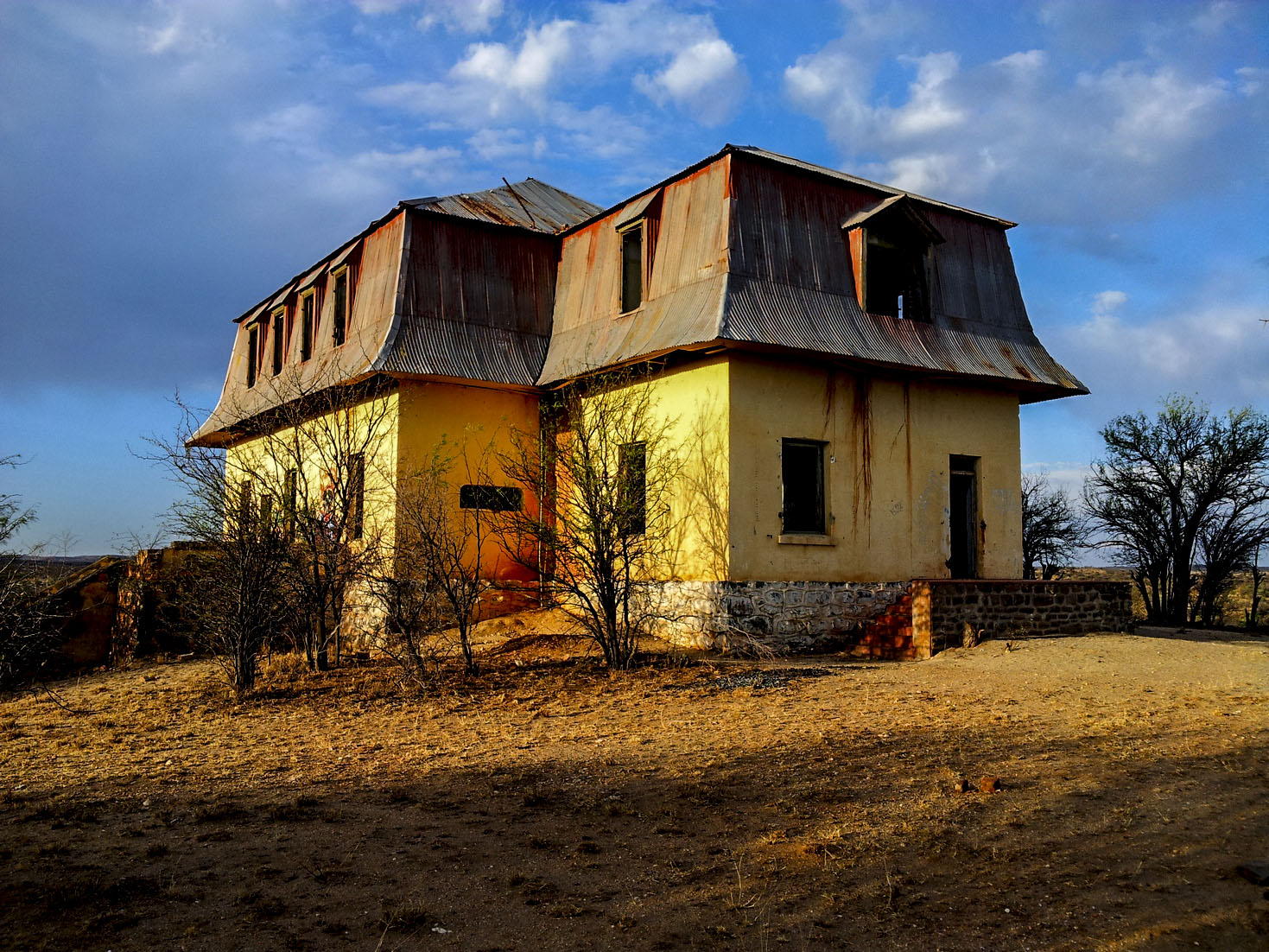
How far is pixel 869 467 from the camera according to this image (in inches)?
567

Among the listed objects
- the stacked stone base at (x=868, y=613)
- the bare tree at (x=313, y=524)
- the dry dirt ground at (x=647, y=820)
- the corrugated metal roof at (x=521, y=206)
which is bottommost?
the dry dirt ground at (x=647, y=820)

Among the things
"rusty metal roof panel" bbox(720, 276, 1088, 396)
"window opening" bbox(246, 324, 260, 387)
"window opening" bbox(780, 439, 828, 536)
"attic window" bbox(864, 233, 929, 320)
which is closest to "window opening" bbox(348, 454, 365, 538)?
"rusty metal roof panel" bbox(720, 276, 1088, 396)

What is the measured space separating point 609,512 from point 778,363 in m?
3.55

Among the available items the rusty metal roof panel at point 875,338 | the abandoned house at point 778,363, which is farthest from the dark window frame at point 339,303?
the rusty metal roof panel at point 875,338

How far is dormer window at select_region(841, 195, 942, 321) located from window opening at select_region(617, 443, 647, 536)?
437 centimetres

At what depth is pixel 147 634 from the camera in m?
15.8

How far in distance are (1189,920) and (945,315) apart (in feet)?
39.4

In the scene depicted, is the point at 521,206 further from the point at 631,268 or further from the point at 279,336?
the point at 279,336

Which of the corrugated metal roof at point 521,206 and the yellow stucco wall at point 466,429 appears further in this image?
the corrugated metal roof at point 521,206

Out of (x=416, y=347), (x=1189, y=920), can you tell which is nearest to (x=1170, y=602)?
(x=416, y=347)

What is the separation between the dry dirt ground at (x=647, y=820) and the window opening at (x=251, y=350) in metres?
13.8

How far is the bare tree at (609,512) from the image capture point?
38.5ft

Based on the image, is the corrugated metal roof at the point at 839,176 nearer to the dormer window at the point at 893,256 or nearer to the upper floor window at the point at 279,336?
the dormer window at the point at 893,256

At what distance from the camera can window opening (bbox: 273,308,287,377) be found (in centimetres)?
2077
